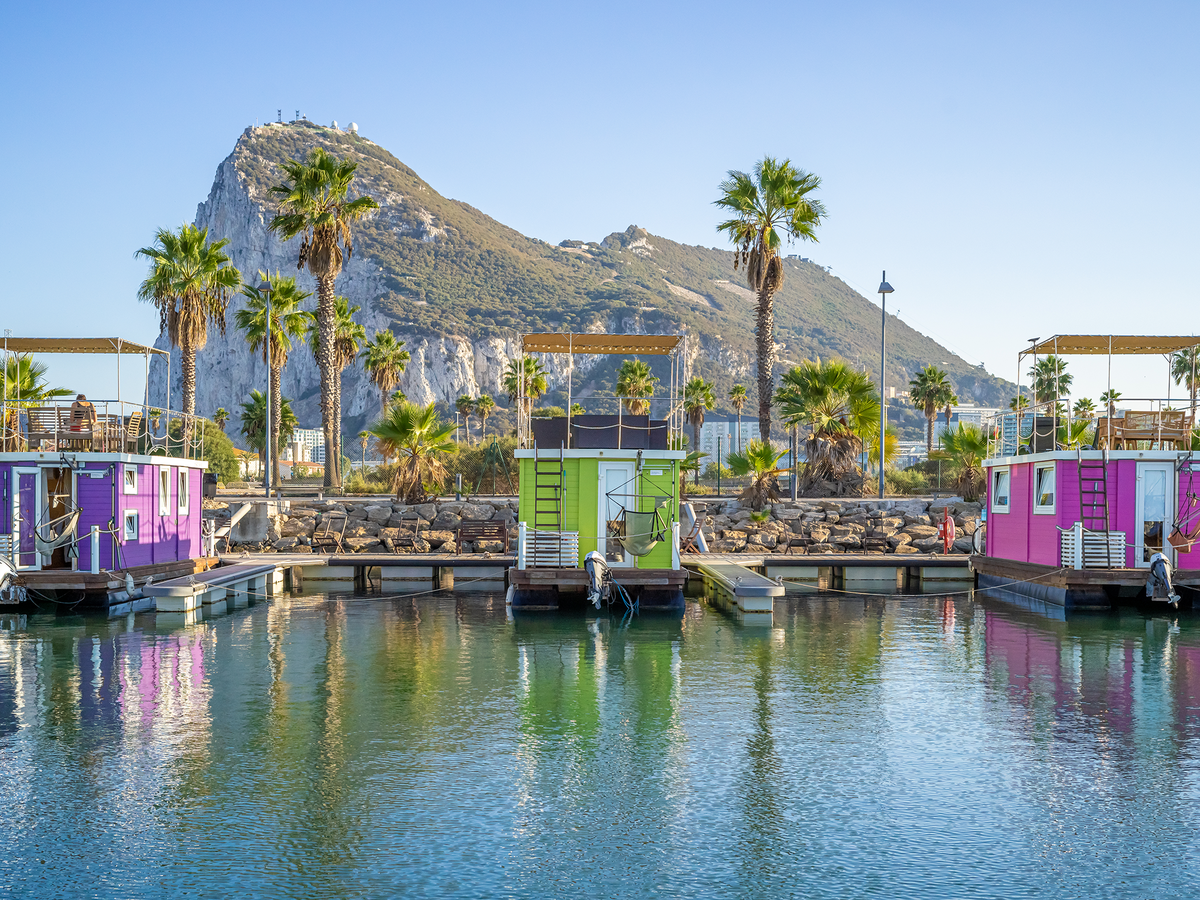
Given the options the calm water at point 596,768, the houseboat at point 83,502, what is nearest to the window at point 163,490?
the houseboat at point 83,502

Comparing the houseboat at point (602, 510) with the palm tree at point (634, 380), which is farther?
the palm tree at point (634, 380)

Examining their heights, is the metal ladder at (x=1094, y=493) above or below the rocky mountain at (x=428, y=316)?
below

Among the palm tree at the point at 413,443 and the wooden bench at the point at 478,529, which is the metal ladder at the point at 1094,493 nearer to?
the wooden bench at the point at 478,529

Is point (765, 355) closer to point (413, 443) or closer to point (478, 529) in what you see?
point (413, 443)

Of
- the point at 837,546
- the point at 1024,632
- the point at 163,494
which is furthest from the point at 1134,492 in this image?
the point at 163,494

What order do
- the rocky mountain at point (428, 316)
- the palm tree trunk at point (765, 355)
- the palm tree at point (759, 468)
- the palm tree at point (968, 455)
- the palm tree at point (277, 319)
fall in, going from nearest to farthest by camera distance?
the palm tree at point (759, 468)
the palm tree at point (968, 455)
the palm tree trunk at point (765, 355)
the palm tree at point (277, 319)
the rocky mountain at point (428, 316)

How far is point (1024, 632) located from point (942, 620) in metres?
2.22

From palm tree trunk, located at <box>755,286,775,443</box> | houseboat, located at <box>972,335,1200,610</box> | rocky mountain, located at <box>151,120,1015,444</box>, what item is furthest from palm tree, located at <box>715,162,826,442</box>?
rocky mountain, located at <box>151,120,1015,444</box>

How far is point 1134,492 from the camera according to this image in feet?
76.9

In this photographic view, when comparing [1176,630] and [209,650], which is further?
[1176,630]

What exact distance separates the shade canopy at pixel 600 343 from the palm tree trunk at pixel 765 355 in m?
16.7

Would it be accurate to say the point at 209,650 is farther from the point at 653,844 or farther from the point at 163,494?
the point at 653,844

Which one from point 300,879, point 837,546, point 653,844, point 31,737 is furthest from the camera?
point 837,546

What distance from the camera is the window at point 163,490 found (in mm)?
24594
